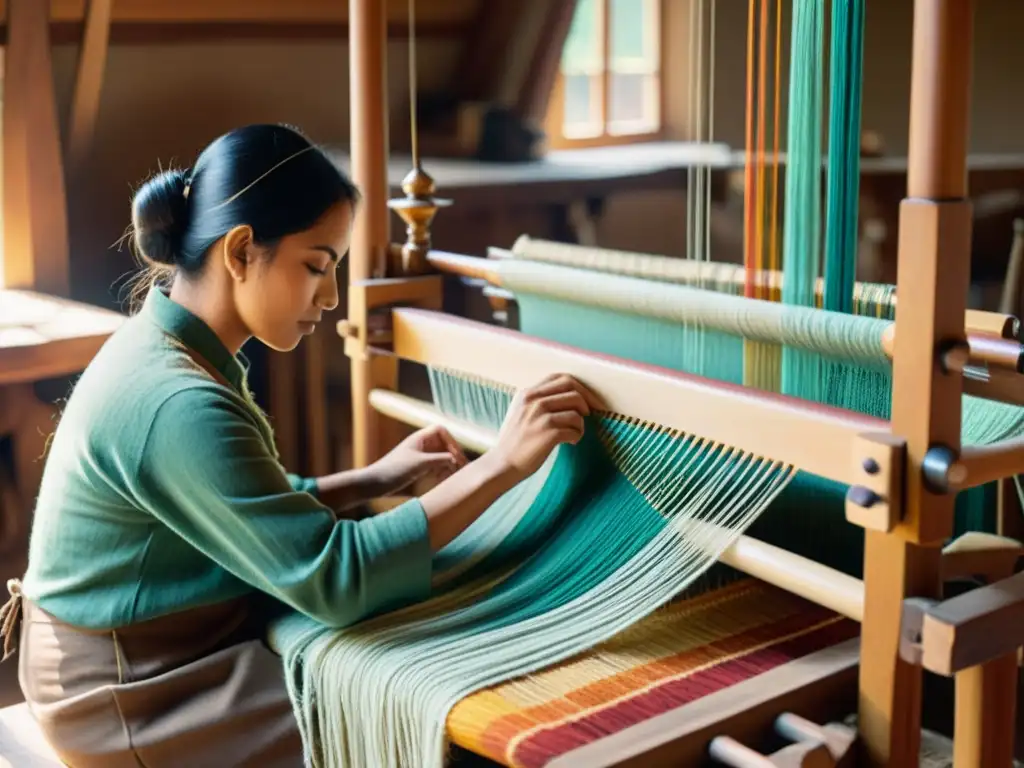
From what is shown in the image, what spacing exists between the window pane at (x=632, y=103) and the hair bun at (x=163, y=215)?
121 inches

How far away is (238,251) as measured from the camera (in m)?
1.36

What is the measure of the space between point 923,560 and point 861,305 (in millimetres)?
362

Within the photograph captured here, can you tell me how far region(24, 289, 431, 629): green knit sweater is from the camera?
1269 mm

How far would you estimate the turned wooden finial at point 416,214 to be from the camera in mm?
1784

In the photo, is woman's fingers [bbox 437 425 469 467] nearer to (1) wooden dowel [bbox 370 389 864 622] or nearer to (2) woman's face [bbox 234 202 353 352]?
(2) woman's face [bbox 234 202 353 352]

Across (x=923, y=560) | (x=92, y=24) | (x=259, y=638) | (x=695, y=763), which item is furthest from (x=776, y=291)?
(x=92, y=24)

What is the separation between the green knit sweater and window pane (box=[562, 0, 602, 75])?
9.53 ft

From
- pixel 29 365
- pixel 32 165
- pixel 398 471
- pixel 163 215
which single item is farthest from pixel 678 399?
pixel 32 165

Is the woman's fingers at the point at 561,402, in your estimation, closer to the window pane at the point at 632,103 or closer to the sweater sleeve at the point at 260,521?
the sweater sleeve at the point at 260,521

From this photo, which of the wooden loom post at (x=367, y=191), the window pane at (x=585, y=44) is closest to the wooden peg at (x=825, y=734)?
the wooden loom post at (x=367, y=191)

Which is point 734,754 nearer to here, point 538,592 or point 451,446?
point 538,592

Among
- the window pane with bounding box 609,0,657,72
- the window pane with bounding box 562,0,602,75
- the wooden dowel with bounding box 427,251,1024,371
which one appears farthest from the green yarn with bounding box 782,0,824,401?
the window pane with bounding box 609,0,657,72

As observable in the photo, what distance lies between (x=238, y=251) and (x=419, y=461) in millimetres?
368

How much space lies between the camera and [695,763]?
109cm
